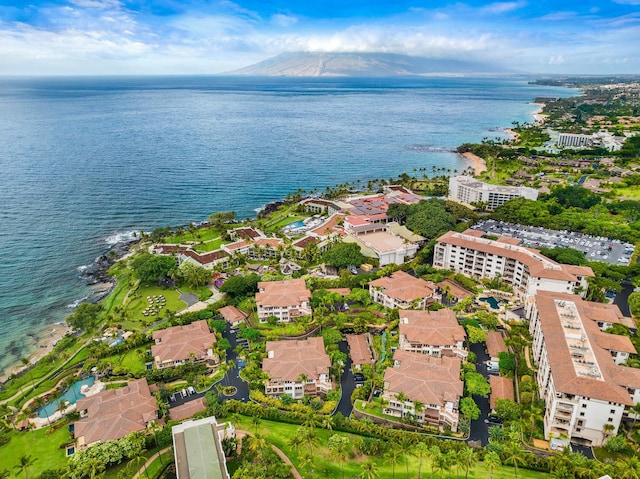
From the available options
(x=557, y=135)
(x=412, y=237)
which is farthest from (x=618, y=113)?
(x=412, y=237)

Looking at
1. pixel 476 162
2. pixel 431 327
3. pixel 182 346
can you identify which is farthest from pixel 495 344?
pixel 476 162

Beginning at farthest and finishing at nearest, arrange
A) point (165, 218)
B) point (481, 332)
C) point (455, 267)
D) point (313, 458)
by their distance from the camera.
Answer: point (165, 218), point (455, 267), point (481, 332), point (313, 458)

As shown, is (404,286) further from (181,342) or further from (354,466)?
(181,342)

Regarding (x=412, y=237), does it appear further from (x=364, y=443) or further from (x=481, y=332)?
(x=364, y=443)

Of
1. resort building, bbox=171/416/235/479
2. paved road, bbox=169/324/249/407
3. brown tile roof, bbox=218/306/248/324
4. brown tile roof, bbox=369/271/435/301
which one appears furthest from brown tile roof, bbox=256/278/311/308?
resort building, bbox=171/416/235/479

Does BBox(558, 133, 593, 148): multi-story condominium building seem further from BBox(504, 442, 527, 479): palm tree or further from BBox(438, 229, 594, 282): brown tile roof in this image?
BBox(504, 442, 527, 479): palm tree
